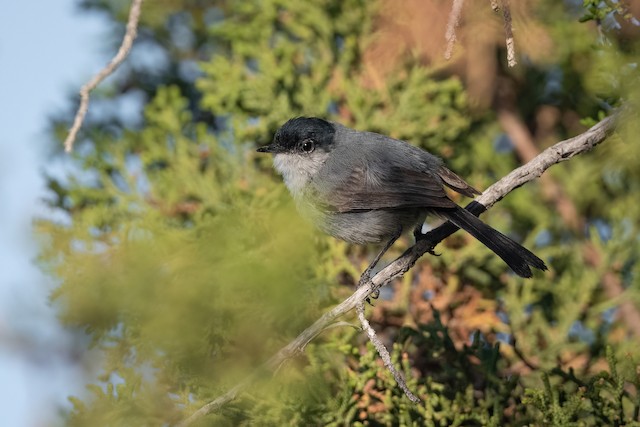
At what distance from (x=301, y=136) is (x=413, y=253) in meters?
0.83

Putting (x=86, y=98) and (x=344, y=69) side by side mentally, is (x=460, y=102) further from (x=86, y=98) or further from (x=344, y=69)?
(x=86, y=98)

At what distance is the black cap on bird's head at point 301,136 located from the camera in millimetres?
3749

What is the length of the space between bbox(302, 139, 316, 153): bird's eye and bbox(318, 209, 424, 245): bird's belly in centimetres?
38

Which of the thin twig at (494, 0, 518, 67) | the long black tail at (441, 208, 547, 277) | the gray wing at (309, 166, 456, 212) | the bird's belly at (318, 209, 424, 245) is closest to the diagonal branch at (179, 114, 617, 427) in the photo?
the long black tail at (441, 208, 547, 277)

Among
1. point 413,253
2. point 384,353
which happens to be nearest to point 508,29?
point 384,353

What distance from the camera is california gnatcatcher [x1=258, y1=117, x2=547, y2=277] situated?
3.52 metres

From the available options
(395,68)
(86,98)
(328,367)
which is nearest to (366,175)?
(395,68)

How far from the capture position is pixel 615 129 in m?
3.02

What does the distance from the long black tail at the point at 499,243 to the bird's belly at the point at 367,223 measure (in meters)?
0.30

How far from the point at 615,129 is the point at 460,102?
3.61 feet

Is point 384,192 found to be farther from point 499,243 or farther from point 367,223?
point 499,243

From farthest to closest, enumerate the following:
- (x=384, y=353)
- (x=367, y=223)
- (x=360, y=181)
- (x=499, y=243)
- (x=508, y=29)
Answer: (x=360, y=181)
(x=367, y=223)
(x=499, y=243)
(x=384, y=353)
(x=508, y=29)

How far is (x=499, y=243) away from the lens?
3238 millimetres

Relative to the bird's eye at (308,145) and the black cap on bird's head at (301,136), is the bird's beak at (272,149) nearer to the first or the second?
the black cap on bird's head at (301,136)
